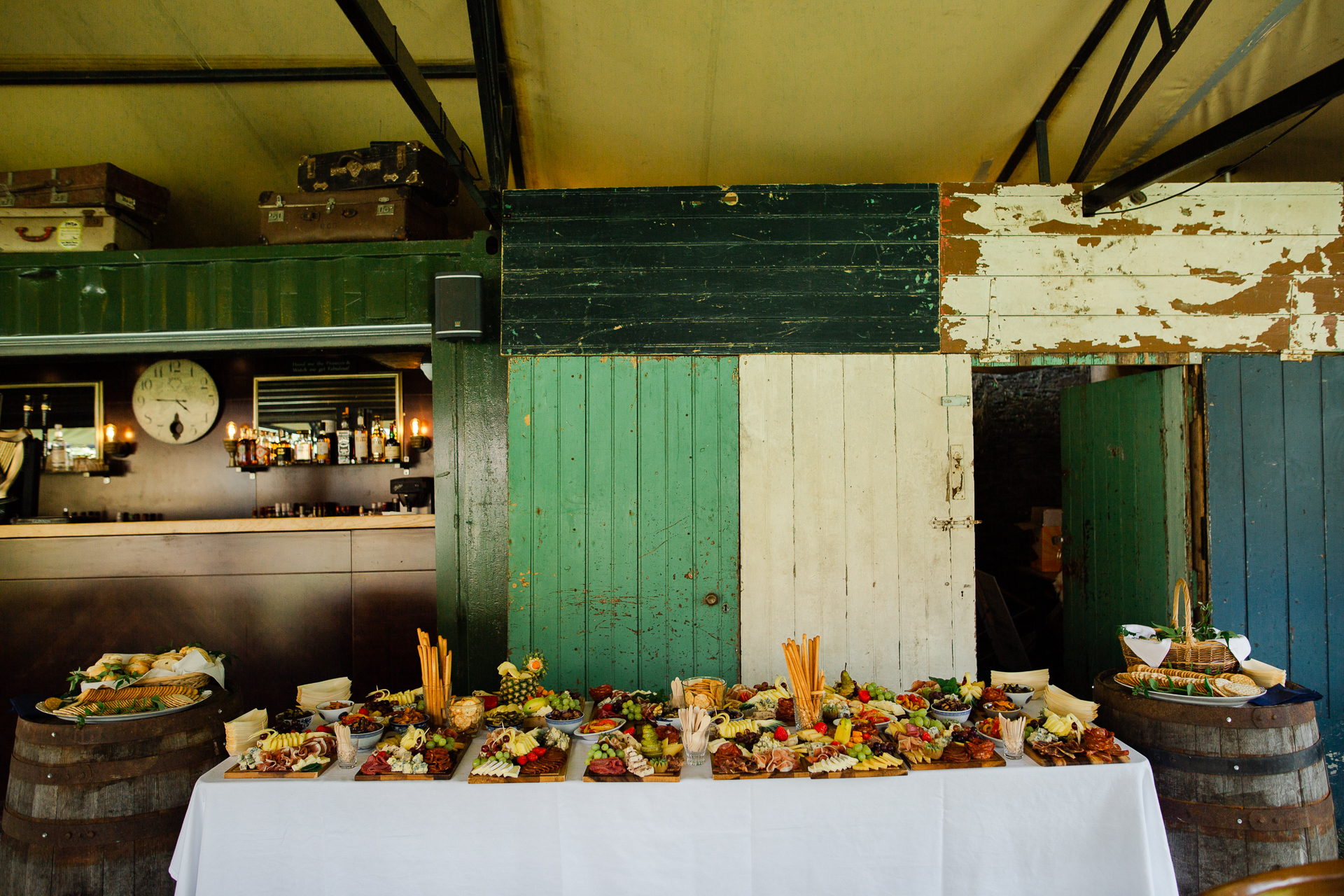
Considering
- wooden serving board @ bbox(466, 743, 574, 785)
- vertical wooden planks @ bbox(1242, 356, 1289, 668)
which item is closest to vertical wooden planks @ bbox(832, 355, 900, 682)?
vertical wooden planks @ bbox(1242, 356, 1289, 668)

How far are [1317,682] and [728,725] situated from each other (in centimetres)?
332

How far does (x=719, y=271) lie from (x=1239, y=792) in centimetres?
297

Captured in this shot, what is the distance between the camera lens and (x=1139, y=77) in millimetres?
3229

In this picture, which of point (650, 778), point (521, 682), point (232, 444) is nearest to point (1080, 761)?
point (650, 778)

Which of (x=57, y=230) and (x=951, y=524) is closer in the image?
(x=951, y=524)

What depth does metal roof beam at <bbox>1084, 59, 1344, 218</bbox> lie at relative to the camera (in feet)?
7.49

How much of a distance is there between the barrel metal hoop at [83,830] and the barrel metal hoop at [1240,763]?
3331mm

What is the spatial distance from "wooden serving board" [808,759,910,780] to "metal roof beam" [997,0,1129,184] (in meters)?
3.44

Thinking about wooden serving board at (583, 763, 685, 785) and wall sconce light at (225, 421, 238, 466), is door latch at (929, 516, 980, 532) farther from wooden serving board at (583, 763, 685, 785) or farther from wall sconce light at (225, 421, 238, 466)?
wall sconce light at (225, 421, 238, 466)

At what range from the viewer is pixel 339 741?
2.18m

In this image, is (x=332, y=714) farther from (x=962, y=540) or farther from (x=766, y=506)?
(x=962, y=540)

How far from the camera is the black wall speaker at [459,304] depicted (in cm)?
347

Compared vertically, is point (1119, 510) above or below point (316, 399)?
below

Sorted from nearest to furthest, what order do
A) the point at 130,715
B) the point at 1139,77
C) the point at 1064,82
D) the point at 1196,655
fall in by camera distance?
the point at 130,715
the point at 1196,655
the point at 1139,77
the point at 1064,82
